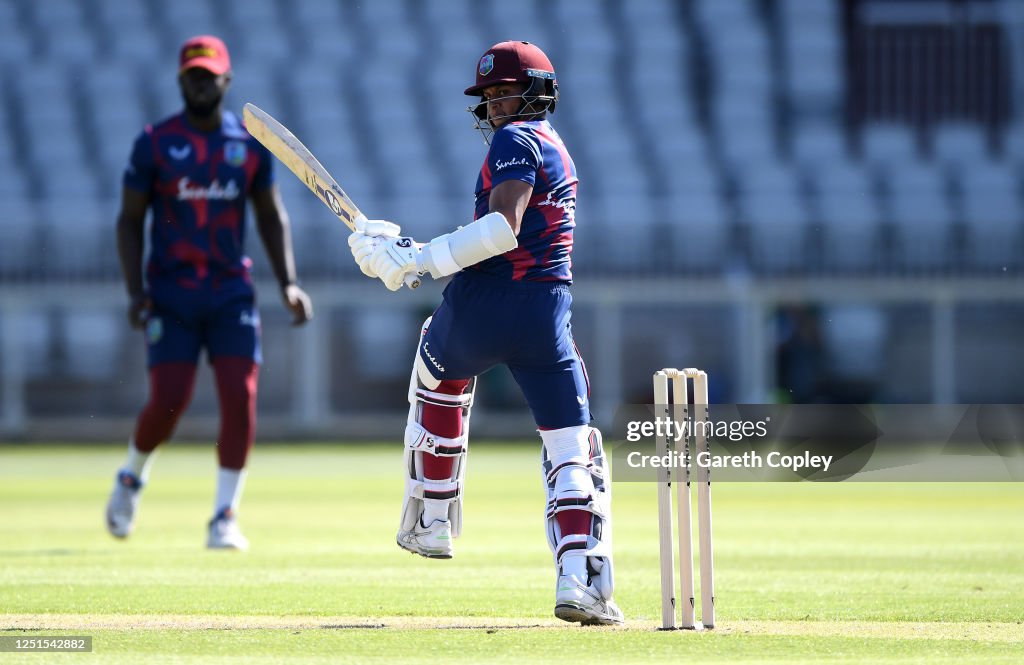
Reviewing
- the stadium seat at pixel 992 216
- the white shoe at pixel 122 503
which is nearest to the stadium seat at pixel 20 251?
the stadium seat at pixel 992 216

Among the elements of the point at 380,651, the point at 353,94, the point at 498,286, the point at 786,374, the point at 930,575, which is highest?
the point at 353,94

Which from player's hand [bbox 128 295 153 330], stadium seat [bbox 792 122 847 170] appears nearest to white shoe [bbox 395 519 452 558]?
player's hand [bbox 128 295 153 330]

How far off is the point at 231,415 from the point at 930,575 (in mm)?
3269

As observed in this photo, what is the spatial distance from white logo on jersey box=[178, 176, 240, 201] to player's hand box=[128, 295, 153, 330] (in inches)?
20.1

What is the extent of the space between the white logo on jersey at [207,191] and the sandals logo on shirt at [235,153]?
0.30 feet

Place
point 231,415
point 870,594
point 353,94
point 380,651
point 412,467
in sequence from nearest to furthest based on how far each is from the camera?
point 380,651, point 412,467, point 870,594, point 231,415, point 353,94

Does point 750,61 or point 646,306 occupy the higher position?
point 750,61

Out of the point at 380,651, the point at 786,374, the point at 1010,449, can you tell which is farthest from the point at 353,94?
the point at 380,651

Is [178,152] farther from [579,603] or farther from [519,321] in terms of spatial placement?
[579,603]

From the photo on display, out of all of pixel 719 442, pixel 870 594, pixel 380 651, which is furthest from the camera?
pixel 870 594

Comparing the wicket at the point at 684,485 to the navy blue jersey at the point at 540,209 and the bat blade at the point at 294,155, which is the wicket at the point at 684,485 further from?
the bat blade at the point at 294,155

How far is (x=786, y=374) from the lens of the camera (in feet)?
65.6

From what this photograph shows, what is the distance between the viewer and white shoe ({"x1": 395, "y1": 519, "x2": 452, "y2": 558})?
5.62 m

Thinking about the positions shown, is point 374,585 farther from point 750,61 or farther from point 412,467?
point 750,61
